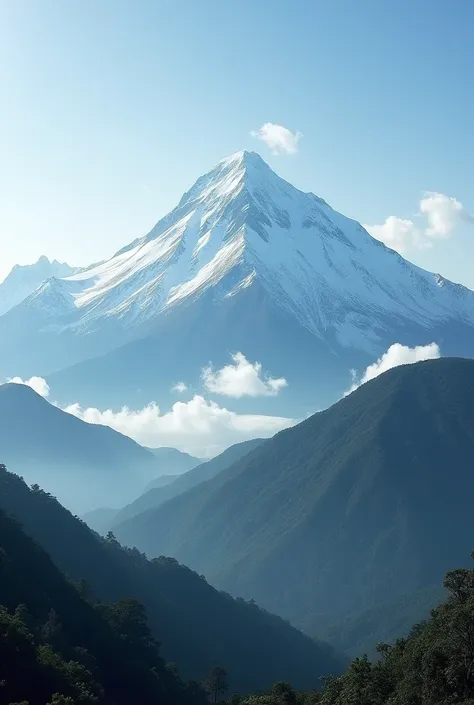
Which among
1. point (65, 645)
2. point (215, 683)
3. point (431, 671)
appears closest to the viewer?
point (431, 671)

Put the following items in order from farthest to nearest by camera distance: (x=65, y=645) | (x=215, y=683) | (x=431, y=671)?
(x=215, y=683) → (x=65, y=645) → (x=431, y=671)

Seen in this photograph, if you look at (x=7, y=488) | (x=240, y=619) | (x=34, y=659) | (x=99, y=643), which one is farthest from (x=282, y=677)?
(x=34, y=659)

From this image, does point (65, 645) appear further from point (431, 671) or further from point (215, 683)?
point (431, 671)

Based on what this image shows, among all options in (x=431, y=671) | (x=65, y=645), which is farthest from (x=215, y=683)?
(x=431, y=671)

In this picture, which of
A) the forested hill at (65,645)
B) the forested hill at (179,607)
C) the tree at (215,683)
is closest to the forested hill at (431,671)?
the forested hill at (65,645)

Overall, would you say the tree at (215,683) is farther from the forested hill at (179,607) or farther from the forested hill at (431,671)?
the forested hill at (431,671)

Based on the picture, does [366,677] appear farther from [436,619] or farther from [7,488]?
[7,488]
